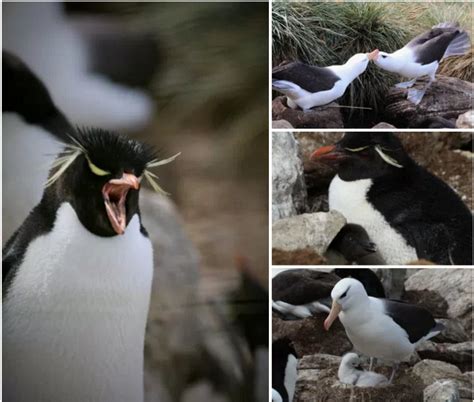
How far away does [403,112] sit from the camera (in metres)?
3.37

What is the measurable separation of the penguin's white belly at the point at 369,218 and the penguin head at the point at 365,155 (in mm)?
52

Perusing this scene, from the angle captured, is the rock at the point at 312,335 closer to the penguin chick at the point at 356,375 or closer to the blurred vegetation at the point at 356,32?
the penguin chick at the point at 356,375

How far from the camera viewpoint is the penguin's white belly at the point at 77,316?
3.34 m

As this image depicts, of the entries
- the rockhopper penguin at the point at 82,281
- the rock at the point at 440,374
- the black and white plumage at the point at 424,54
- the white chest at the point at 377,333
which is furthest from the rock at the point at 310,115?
the rock at the point at 440,374

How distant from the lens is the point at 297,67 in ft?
11.0

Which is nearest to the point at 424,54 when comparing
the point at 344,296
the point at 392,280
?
the point at 392,280

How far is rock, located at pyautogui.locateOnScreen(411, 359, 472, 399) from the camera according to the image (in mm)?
3385

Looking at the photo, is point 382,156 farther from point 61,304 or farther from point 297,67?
point 61,304

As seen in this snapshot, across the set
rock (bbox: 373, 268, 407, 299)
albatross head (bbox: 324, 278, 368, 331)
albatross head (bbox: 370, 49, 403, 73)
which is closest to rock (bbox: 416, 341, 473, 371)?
rock (bbox: 373, 268, 407, 299)

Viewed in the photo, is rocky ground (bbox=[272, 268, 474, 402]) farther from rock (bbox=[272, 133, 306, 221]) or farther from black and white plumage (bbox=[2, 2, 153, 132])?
black and white plumage (bbox=[2, 2, 153, 132])

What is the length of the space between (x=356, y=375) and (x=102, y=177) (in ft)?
4.27

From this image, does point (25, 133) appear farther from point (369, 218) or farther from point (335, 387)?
point (335, 387)

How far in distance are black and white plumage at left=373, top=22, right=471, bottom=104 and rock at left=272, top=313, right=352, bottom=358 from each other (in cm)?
98

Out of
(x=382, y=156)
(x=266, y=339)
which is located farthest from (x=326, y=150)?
(x=266, y=339)
